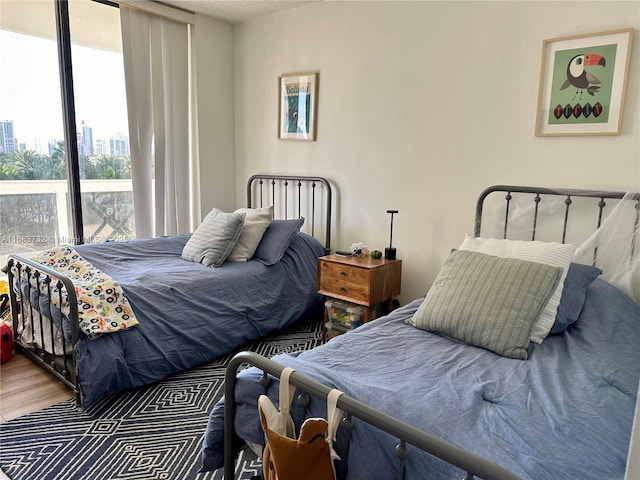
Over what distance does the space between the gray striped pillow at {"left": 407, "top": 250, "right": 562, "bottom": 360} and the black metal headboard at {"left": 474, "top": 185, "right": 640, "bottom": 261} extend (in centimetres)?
64

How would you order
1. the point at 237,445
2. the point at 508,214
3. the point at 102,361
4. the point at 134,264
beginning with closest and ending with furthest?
the point at 237,445 → the point at 102,361 → the point at 508,214 → the point at 134,264

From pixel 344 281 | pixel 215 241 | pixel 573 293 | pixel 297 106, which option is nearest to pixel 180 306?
pixel 215 241

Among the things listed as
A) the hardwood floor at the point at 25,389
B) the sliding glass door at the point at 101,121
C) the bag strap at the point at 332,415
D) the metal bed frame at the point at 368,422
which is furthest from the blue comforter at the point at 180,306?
the bag strap at the point at 332,415

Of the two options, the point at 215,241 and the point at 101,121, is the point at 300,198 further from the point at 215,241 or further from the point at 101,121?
the point at 101,121

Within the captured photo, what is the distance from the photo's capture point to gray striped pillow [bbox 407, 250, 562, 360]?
5.40ft

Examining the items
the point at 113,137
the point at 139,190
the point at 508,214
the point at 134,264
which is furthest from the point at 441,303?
the point at 113,137

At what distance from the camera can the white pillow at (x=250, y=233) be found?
3051mm

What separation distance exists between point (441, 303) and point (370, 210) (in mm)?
1418

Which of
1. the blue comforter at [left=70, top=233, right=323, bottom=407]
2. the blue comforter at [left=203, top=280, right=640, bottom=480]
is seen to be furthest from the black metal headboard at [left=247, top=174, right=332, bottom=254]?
the blue comforter at [left=203, top=280, right=640, bottom=480]

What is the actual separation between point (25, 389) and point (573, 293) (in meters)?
2.75

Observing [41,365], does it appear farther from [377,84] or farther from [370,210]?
[377,84]

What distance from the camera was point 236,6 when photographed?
135 inches

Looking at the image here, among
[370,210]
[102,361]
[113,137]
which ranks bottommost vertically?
[102,361]

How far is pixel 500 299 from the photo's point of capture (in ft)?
5.64
